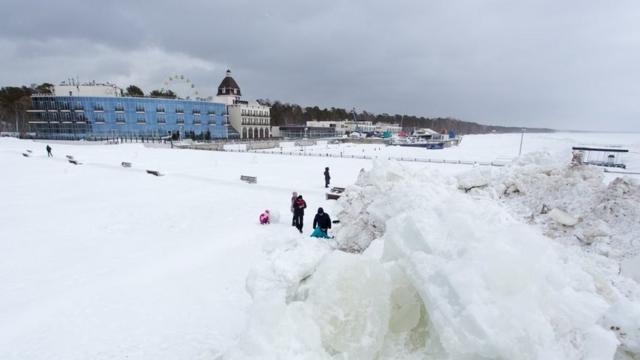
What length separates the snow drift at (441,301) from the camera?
3.12m

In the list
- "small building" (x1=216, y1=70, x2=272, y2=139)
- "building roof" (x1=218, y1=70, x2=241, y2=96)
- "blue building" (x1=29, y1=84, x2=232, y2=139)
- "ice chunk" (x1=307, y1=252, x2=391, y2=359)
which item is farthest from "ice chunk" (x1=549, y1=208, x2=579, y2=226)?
"building roof" (x1=218, y1=70, x2=241, y2=96)

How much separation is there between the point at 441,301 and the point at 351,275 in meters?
1.19

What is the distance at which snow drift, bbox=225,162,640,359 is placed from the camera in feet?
10.2

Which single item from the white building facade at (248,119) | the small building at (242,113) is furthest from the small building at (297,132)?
the white building facade at (248,119)

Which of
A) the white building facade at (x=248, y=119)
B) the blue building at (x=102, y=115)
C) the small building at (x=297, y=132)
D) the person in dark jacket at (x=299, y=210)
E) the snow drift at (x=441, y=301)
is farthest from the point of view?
the small building at (x=297, y=132)

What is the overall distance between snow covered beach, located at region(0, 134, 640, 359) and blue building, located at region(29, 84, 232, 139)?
6773cm

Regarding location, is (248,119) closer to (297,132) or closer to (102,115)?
(297,132)

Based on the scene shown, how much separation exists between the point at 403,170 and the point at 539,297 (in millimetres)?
6856

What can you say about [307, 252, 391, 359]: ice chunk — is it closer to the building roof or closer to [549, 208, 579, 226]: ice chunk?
[549, 208, 579, 226]: ice chunk

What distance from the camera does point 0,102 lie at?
9188 cm

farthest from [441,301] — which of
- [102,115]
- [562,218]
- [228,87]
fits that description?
[228,87]

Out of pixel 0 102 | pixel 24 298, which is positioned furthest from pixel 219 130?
pixel 24 298

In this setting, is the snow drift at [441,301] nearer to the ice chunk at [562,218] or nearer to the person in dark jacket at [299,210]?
the ice chunk at [562,218]

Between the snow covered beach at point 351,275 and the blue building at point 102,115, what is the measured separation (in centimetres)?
6773
